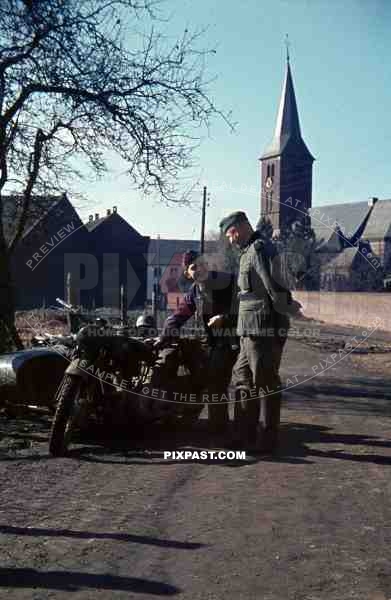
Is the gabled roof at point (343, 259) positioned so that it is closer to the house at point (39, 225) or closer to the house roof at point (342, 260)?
the house roof at point (342, 260)

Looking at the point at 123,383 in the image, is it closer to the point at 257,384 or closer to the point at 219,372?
the point at 219,372

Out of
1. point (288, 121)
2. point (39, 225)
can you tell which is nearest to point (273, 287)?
point (39, 225)

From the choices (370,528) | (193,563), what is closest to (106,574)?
(193,563)

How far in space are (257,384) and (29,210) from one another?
20.8 feet

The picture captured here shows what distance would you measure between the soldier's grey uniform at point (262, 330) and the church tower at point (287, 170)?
31.1 ft

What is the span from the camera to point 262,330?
233 inches

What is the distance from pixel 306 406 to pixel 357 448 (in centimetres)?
248

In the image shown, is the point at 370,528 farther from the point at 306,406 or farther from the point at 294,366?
the point at 294,366

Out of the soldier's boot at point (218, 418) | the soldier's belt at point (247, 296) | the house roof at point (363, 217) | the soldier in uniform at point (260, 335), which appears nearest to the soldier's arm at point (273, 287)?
the soldier in uniform at point (260, 335)

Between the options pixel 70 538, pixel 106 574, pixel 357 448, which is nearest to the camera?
pixel 106 574

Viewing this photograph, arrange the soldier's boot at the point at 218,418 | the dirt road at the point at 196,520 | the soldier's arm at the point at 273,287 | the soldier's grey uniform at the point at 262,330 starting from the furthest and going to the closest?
1. the soldier's boot at the point at 218,418
2. the soldier's grey uniform at the point at 262,330
3. the soldier's arm at the point at 273,287
4. the dirt road at the point at 196,520

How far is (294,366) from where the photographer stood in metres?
13.7

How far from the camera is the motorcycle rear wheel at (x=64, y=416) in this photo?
568 cm

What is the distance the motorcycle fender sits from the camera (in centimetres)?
571
